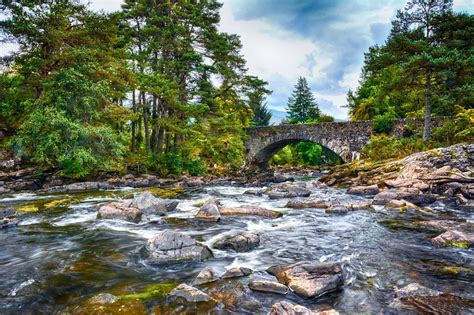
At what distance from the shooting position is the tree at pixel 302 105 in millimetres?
62562

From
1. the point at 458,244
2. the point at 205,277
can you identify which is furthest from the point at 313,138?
the point at 205,277

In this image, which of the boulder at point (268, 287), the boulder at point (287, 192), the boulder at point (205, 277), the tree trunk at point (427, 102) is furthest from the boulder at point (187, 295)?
the tree trunk at point (427, 102)

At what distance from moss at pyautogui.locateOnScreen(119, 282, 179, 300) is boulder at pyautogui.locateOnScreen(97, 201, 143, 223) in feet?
15.2

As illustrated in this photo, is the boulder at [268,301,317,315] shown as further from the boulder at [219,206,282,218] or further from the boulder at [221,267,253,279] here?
the boulder at [219,206,282,218]

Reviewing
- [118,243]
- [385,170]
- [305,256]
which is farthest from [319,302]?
[385,170]

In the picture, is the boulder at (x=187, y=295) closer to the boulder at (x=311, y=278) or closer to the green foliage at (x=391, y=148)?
the boulder at (x=311, y=278)

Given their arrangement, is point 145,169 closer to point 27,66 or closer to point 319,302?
point 27,66

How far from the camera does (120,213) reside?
Answer: 947 centimetres

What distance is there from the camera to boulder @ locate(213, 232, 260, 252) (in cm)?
645

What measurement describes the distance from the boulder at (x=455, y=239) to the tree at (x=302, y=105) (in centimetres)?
5637

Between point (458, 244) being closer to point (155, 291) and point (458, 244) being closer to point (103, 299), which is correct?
point (155, 291)

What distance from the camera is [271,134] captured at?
32969 mm

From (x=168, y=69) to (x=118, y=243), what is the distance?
704 inches

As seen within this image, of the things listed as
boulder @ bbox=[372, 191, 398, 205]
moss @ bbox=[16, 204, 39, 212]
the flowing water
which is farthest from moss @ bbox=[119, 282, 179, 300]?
boulder @ bbox=[372, 191, 398, 205]
